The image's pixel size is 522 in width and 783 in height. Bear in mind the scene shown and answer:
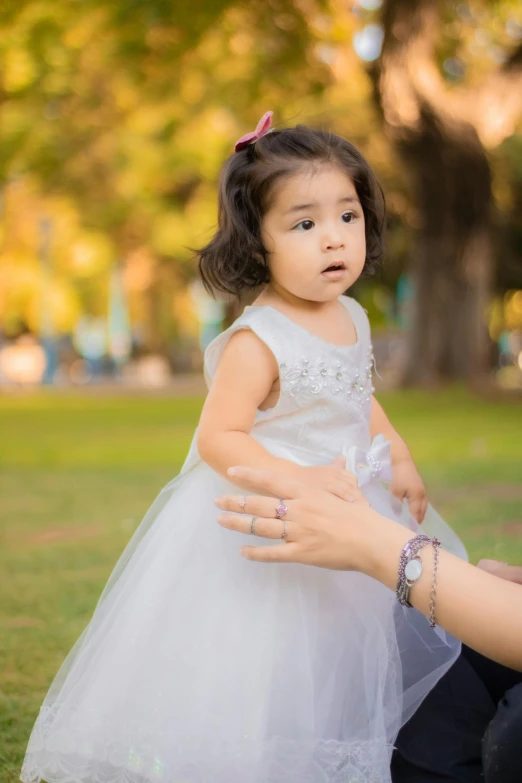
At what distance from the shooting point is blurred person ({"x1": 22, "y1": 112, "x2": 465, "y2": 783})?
6.19 feet

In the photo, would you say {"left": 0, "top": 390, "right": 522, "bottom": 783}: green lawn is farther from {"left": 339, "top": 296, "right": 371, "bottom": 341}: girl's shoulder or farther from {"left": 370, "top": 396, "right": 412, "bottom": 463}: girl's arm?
{"left": 339, "top": 296, "right": 371, "bottom": 341}: girl's shoulder

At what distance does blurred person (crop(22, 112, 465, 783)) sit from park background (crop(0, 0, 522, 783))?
428 millimetres

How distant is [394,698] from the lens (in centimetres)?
197

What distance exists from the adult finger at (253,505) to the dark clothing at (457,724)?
539 mm

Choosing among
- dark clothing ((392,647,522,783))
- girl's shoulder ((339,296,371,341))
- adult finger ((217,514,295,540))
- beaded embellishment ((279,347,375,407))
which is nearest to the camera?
adult finger ((217,514,295,540))

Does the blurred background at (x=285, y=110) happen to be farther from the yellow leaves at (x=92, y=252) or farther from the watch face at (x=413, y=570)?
the watch face at (x=413, y=570)

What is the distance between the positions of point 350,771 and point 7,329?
4099cm

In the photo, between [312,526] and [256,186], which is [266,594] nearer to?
[312,526]

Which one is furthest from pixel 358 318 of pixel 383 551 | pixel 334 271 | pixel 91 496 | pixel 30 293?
pixel 30 293

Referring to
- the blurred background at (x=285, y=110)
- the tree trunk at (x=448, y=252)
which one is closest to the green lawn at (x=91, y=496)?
the blurred background at (x=285, y=110)

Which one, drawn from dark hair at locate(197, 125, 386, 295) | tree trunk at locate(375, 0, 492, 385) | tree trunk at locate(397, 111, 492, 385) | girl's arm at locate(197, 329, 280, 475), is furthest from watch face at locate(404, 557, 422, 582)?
tree trunk at locate(397, 111, 492, 385)

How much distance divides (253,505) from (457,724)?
2.20ft

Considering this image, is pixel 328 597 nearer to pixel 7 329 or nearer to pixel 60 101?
pixel 60 101

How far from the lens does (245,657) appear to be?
6.31 ft
